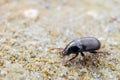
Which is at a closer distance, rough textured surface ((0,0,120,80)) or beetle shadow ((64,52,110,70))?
rough textured surface ((0,0,120,80))

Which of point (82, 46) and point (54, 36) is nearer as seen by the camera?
point (82, 46)

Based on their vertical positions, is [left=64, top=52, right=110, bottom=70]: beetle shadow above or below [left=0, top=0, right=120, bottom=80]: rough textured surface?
below

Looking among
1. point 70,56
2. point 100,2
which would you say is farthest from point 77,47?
point 100,2

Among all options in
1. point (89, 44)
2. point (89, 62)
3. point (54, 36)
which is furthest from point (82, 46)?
point (54, 36)

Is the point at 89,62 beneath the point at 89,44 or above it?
beneath

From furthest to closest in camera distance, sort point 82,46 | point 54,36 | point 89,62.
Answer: point 54,36 < point 89,62 < point 82,46

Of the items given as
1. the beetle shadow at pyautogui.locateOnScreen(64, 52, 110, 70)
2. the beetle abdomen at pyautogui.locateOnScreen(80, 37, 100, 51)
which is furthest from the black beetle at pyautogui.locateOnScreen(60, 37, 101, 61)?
the beetle shadow at pyautogui.locateOnScreen(64, 52, 110, 70)

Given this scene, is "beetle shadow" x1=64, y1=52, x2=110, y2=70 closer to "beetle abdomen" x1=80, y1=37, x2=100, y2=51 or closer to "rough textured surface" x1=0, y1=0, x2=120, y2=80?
"rough textured surface" x1=0, y1=0, x2=120, y2=80

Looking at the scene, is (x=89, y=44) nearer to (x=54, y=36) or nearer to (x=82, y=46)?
(x=82, y=46)

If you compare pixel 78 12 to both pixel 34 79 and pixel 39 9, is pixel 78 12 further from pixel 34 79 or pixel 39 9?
pixel 34 79

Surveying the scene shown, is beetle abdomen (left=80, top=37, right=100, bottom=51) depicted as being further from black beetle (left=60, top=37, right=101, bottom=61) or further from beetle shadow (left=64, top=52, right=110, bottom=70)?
Answer: beetle shadow (left=64, top=52, right=110, bottom=70)
